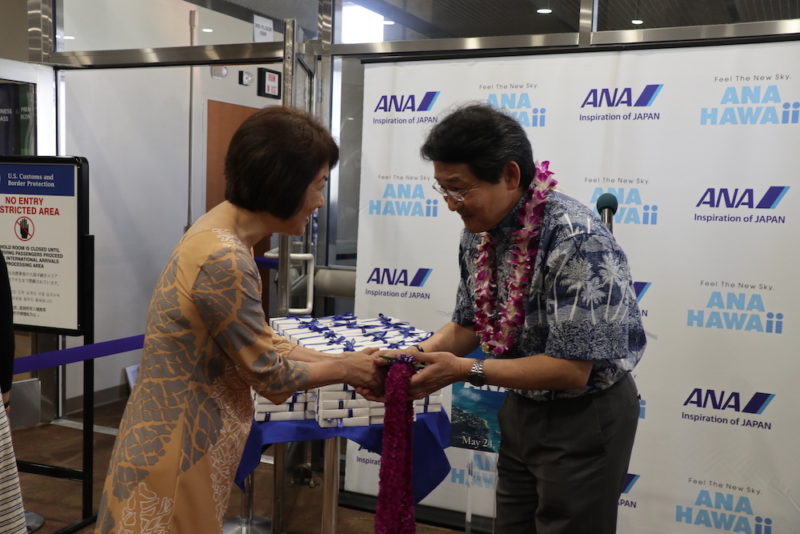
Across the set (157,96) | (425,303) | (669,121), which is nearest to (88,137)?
(157,96)

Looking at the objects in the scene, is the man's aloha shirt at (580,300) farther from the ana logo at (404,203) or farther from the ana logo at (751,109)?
the ana logo at (404,203)

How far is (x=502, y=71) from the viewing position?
3359 mm

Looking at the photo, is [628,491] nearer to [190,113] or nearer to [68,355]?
[68,355]

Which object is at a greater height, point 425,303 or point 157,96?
point 157,96

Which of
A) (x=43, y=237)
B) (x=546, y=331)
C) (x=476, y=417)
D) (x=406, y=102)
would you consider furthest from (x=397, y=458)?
(x=43, y=237)

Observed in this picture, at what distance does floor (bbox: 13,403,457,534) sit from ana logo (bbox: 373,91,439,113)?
198 centimetres

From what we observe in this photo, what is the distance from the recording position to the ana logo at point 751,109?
293 centimetres

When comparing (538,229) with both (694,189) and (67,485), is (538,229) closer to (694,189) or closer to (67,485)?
(694,189)

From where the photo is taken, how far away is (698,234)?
10.1 feet

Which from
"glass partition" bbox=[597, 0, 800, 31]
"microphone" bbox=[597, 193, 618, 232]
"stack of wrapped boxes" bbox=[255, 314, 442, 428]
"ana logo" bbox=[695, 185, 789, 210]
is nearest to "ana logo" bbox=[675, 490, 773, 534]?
"ana logo" bbox=[695, 185, 789, 210]

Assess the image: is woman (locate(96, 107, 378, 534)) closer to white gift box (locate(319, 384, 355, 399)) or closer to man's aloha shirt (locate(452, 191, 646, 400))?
man's aloha shirt (locate(452, 191, 646, 400))

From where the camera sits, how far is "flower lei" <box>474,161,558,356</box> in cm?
166

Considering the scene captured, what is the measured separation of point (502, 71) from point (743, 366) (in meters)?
1.65

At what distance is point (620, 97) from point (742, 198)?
2.15 feet
